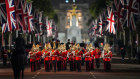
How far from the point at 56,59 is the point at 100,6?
7976 centimetres

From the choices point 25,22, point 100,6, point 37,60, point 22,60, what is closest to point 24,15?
point 25,22

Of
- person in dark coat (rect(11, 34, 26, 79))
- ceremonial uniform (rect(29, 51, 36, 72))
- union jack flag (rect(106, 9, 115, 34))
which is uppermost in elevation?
union jack flag (rect(106, 9, 115, 34))

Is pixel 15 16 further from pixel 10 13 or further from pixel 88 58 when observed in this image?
pixel 88 58

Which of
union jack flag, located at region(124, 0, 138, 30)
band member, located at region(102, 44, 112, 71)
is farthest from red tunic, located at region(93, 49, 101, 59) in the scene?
union jack flag, located at region(124, 0, 138, 30)

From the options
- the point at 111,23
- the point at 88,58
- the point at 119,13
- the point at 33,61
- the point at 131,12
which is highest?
the point at 119,13

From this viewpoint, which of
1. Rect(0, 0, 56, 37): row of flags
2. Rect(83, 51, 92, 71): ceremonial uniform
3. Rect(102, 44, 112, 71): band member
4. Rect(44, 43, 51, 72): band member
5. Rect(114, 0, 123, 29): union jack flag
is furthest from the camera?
Rect(114, 0, 123, 29): union jack flag

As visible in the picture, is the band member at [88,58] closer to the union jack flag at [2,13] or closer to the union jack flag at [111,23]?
the union jack flag at [2,13]

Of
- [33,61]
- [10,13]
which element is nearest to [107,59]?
[33,61]

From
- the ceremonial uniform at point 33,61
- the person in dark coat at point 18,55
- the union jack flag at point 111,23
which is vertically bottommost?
the ceremonial uniform at point 33,61

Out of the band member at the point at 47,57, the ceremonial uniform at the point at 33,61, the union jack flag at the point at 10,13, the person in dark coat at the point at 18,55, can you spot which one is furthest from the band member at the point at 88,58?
the person in dark coat at the point at 18,55

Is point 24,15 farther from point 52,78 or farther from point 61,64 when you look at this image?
point 52,78

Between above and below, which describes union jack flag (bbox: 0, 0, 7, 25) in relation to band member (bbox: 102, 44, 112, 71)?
above

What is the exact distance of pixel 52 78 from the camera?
27734 millimetres

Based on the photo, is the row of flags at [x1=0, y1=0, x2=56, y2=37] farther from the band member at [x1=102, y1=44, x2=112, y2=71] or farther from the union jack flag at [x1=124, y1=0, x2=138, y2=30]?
the union jack flag at [x1=124, y1=0, x2=138, y2=30]
